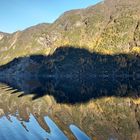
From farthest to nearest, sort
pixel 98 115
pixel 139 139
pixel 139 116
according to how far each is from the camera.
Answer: pixel 98 115, pixel 139 116, pixel 139 139

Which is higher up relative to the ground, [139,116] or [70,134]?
[70,134]

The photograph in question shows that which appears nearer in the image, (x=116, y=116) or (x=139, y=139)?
(x=139, y=139)

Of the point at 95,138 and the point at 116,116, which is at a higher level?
the point at 95,138

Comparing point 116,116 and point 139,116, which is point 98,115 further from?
point 139,116

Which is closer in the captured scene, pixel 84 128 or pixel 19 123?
pixel 84 128

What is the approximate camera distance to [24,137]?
139 feet

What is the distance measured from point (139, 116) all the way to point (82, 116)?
897 centimetres

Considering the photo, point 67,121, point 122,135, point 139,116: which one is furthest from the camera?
point 139,116

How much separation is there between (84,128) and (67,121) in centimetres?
768

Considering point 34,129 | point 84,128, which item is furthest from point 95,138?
point 34,129

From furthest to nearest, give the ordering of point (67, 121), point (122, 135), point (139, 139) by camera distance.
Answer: point (67, 121)
point (122, 135)
point (139, 139)

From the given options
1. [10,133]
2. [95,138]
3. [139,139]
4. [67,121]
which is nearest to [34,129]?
[10,133]

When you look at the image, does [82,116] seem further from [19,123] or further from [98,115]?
[19,123]

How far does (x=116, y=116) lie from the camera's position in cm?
6062
